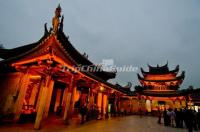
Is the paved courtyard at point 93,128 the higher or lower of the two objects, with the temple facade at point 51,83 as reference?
lower

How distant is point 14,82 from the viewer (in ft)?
35.7

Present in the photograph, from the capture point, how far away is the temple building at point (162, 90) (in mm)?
28859

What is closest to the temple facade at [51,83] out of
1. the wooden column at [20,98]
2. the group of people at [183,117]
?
the wooden column at [20,98]

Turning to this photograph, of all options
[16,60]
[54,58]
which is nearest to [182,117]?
[54,58]

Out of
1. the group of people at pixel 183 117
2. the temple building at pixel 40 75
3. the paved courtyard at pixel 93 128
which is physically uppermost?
the temple building at pixel 40 75

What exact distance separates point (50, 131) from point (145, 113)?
86.4ft

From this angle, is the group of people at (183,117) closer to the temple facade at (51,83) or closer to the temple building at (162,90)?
the temple facade at (51,83)

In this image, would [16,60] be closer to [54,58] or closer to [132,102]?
[54,58]

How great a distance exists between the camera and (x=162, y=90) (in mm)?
33625

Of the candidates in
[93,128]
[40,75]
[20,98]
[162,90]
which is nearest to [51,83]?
[40,75]

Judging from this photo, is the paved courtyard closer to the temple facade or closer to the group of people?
the temple facade

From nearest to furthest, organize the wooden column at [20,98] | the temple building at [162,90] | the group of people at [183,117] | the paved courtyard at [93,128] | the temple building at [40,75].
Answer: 1. the paved courtyard at [93,128]
2. the temple building at [40,75]
3. the wooden column at [20,98]
4. the group of people at [183,117]
5. the temple building at [162,90]

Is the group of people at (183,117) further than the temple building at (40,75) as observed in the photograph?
Yes

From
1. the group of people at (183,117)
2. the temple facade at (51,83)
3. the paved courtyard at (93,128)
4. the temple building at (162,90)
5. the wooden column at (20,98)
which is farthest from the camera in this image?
the temple building at (162,90)
